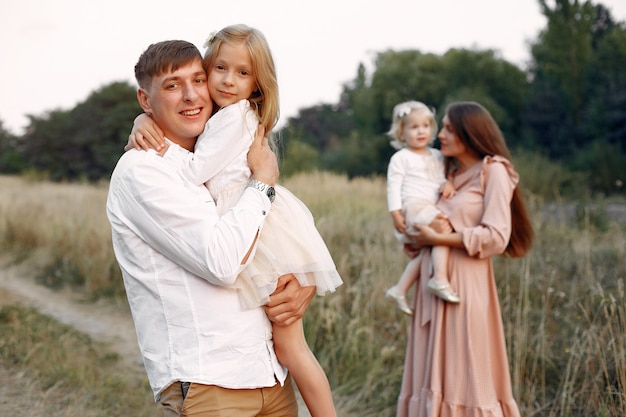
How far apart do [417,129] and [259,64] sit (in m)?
1.87

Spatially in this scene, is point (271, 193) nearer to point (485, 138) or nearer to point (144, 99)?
point (144, 99)

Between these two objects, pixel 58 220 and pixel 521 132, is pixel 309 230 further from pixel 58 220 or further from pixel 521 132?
pixel 521 132

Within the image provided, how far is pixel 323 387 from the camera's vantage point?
2.34m

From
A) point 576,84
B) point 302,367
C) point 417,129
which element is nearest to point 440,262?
point 417,129

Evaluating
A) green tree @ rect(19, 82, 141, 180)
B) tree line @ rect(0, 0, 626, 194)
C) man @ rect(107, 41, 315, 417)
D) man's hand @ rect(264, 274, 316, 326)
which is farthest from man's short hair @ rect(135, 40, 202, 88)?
green tree @ rect(19, 82, 141, 180)

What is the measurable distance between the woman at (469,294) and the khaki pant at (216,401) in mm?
1746

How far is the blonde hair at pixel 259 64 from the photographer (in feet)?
8.07

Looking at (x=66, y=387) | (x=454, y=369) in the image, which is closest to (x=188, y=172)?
(x=454, y=369)

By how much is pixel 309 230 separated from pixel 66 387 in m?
3.40

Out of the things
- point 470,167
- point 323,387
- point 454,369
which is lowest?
point 454,369

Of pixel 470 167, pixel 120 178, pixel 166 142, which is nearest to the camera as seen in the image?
pixel 120 178

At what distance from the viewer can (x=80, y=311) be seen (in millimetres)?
7914

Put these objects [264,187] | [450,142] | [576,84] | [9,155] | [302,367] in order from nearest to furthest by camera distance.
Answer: [264,187]
[302,367]
[450,142]
[576,84]
[9,155]

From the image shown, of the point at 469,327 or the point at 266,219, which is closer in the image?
the point at 266,219
